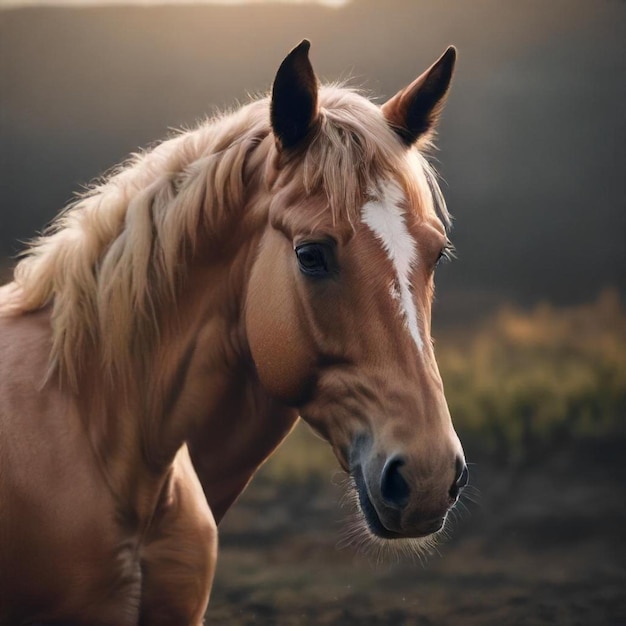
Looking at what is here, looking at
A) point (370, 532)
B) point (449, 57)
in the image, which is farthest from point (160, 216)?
point (370, 532)

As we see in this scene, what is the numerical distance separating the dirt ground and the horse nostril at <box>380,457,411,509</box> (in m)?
3.23

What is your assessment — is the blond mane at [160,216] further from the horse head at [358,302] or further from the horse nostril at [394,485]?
the horse nostril at [394,485]

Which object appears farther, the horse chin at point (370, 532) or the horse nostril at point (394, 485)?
the horse chin at point (370, 532)

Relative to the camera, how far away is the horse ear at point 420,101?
2156 millimetres

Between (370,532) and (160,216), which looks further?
(160,216)

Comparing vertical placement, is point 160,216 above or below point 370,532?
above

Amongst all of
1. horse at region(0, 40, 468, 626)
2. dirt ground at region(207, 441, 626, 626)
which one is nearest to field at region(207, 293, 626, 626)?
dirt ground at region(207, 441, 626, 626)

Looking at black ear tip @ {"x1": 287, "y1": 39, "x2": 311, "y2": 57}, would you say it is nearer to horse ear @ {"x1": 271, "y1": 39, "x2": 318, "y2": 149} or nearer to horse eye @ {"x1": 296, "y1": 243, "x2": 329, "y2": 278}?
horse ear @ {"x1": 271, "y1": 39, "x2": 318, "y2": 149}

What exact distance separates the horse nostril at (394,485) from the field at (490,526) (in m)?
3.25

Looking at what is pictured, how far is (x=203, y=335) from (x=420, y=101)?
0.79 m

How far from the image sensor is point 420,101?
2.18m

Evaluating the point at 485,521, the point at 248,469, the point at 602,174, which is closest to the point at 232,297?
the point at 248,469

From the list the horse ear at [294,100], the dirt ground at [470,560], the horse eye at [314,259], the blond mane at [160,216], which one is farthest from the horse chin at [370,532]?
the dirt ground at [470,560]

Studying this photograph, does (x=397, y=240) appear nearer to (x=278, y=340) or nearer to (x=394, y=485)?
(x=278, y=340)
